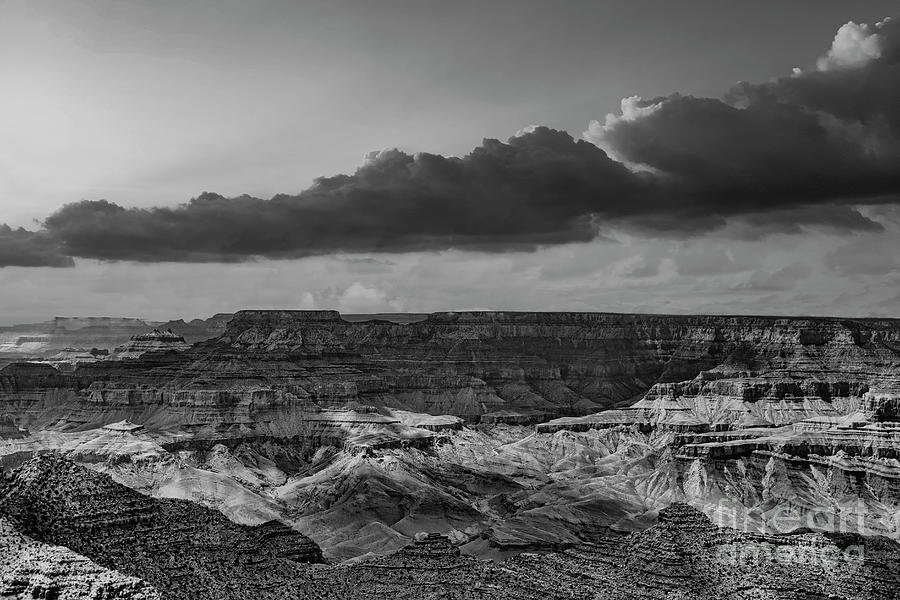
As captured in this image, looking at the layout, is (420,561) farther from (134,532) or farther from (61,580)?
(61,580)

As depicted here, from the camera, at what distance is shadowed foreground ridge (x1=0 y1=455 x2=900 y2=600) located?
76375 millimetres

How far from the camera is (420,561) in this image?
10525 centimetres

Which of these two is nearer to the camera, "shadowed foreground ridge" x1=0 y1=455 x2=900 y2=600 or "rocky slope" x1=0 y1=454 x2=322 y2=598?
"rocky slope" x1=0 y1=454 x2=322 y2=598

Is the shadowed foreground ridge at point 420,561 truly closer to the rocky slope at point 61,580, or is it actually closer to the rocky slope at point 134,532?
the rocky slope at point 134,532

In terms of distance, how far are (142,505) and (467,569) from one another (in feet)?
103

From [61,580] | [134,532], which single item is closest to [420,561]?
[134,532]

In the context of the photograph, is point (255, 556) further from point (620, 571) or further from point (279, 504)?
point (279, 504)

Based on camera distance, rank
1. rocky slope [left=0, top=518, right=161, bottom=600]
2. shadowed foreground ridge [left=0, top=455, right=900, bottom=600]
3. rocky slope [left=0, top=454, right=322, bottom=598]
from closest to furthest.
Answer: rocky slope [left=0, top=518, right=161, bottom=600]
rocky slope [left=0, top=454, right=322, bottom=598]
shadowed foreground ridge [left=0, top=455, right=900, bottom=600]

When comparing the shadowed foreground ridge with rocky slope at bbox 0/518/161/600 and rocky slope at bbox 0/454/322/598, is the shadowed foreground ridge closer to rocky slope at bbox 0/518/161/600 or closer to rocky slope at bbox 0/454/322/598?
rocky slope at bbox 0/454/322/598

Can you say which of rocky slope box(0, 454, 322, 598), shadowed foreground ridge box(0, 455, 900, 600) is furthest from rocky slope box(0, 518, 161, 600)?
rocky slope box(0, 454, 322, 598)

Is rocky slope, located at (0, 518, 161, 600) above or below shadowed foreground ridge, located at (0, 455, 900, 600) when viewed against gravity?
above

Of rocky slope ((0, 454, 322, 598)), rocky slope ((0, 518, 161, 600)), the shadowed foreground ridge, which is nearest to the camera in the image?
rocky slope ((0, 518, 161, 600))

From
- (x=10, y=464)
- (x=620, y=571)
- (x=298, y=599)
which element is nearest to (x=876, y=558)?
(x=620, y=571)

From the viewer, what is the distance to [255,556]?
8831cm
